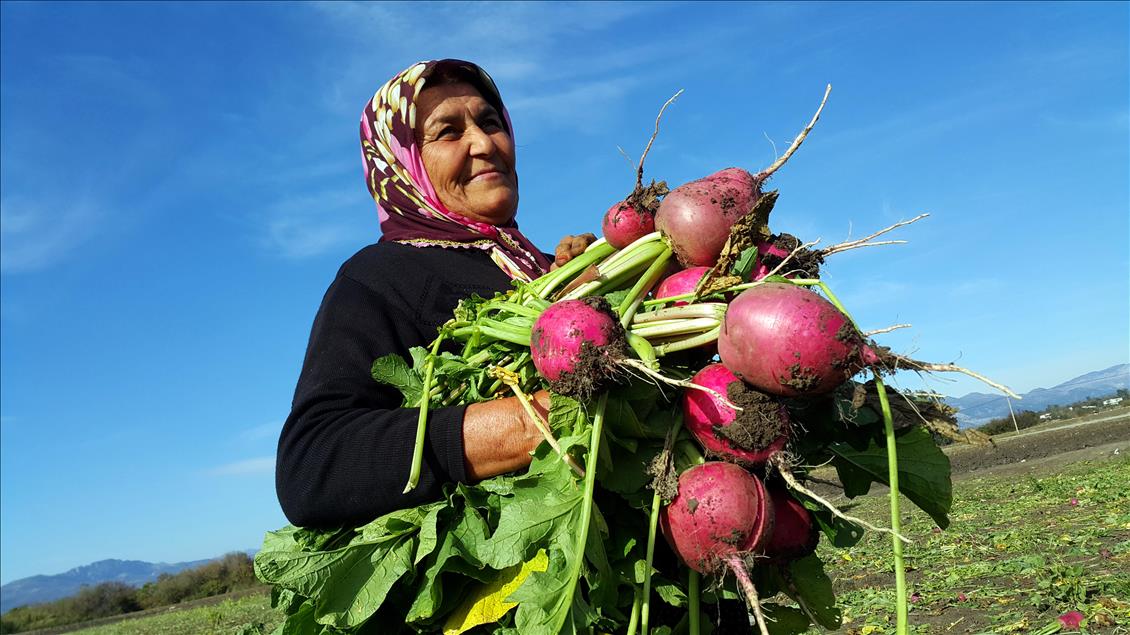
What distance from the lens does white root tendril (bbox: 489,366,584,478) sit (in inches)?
70.2

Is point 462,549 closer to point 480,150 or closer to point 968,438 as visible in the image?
point 968,438

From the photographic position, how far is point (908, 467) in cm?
194

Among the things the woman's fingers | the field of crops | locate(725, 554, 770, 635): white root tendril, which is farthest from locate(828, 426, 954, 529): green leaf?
the field of crops

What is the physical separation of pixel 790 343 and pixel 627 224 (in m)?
0.77

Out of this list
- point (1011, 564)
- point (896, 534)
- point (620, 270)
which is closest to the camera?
point (896, 534)

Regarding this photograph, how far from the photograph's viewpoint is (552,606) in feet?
5.37

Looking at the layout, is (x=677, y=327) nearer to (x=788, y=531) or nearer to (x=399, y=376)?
(x=788, y=531)

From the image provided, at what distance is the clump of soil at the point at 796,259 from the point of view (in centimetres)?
204

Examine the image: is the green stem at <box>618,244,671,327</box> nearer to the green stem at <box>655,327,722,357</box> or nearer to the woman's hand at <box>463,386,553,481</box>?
the green stem at <box>655,327,722,357</box>

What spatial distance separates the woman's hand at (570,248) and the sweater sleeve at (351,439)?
594mm

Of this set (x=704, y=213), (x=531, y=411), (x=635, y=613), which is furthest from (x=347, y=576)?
(x=704, y=213)

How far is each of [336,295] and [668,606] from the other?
134cm

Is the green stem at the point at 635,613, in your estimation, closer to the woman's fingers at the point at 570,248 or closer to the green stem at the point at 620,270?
the green stem at the point at 620,270

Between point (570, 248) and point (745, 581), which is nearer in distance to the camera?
point (745, 581)
